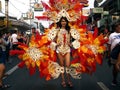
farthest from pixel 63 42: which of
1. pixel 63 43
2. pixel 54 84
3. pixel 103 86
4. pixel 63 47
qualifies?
pixel 103 86

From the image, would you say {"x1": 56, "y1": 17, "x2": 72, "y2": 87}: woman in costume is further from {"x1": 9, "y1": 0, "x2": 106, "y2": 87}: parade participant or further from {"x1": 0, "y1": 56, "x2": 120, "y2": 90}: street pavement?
{"x1": 0, "y1": 56, "x2": 120, "y2": 90}: street pavement

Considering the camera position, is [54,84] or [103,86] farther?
[54,84]

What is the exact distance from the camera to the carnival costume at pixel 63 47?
946cm

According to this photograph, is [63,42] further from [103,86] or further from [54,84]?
[103,86]

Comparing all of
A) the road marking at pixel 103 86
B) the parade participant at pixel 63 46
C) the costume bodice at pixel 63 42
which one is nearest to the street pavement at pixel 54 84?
the road marking at pixel 103 86

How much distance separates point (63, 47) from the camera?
9492 millimetres

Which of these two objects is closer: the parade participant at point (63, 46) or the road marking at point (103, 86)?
the road marking at point (103, 86)

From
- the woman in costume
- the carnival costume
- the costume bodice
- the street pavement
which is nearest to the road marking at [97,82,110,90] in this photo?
the street pavement

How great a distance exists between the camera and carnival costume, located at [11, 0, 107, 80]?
9.46 meters

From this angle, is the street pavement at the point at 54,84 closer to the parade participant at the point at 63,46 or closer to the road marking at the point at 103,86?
the road marking at the point at 103,86

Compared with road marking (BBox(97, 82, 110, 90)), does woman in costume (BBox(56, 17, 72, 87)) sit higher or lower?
higher

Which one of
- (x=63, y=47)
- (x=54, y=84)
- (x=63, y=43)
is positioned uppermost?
(x=63, y=43)

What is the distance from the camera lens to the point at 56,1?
31.9ft

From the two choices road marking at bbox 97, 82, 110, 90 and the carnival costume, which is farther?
the carnival costume
